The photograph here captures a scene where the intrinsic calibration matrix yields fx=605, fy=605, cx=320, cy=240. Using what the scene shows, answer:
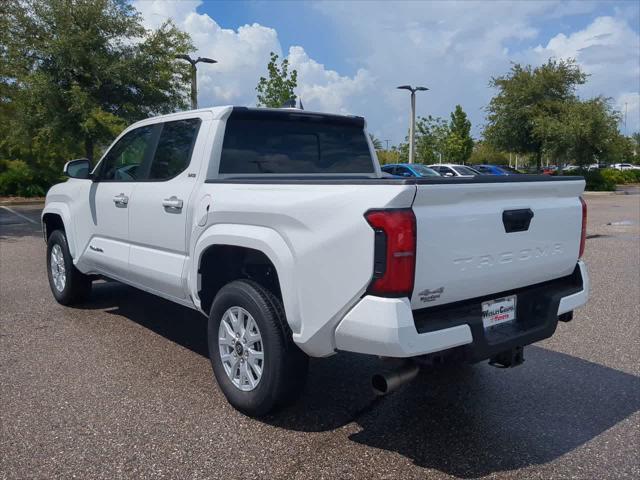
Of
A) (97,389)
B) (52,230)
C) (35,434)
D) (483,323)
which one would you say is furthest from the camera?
(52,230)

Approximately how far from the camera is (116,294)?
715cm

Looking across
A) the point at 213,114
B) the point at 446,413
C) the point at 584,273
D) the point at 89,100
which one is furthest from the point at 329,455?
the point at 89,100

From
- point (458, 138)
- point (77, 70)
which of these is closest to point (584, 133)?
point (458, 138)

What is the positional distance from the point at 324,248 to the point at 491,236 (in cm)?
92

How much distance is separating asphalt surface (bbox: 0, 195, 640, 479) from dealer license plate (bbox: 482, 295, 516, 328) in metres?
0.70

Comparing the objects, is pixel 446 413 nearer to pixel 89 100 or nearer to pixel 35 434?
pixel 35 434

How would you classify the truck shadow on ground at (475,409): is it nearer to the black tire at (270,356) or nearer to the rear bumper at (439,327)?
the black tire at (270,356)

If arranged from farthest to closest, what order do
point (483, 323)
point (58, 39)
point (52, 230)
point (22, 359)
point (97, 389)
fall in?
point (58, 39)
point (52, 230)
point (22, 359)
point (97, 389)
point (483, 323)

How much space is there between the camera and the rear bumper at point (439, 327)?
2906 millimetres

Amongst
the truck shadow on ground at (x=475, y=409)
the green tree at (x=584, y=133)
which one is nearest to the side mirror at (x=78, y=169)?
the truck shadow on ground at (x=475, y=409)

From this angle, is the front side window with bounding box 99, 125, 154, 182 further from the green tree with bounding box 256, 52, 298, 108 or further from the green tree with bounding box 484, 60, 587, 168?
the green tree with bounding box 484, 60, 587, 168

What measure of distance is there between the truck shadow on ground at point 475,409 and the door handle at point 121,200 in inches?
53.1

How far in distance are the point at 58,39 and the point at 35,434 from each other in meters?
17.8

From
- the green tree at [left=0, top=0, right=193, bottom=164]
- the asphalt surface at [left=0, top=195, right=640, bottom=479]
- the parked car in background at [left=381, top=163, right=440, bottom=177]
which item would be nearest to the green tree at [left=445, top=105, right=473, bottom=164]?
the parked car in background at [left=381, top=163, right=440, bottom=177]
